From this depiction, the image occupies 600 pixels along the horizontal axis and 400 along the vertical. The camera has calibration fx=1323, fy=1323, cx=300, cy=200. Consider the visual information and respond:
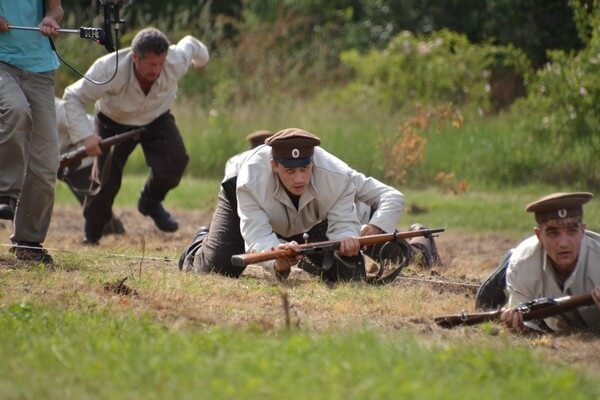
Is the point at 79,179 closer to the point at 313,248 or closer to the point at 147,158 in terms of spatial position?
the point at 147,158

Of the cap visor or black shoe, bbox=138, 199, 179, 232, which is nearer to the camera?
the cap visor

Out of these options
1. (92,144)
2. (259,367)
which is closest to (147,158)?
(92,144)

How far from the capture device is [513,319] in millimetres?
8008

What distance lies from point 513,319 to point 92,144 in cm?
537

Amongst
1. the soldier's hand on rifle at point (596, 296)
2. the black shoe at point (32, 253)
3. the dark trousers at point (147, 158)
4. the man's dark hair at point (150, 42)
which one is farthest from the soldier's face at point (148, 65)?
the soldier's hand on rifle at point (596, 296)

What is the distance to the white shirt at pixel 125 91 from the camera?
12.3 m

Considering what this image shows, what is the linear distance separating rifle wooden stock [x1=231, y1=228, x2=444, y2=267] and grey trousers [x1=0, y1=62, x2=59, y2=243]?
64.8 inches

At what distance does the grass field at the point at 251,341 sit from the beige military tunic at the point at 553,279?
0.78ft

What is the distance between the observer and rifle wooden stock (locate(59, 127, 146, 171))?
12.5m

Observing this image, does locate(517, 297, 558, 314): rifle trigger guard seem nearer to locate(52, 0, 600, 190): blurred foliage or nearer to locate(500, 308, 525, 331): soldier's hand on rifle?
locate(500, 308, 525, 331): soldier's hand on rifle

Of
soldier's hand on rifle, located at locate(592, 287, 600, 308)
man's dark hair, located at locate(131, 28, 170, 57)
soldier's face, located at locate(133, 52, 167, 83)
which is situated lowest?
soldier's hand on rifle, located at locate(592, 287, 600, 308)

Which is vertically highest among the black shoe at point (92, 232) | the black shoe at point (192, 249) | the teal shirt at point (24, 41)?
the teal shirt at point (24, 41)

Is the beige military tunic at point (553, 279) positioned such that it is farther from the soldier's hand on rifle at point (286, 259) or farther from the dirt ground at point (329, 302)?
the soldier's hand on rifle at point (286, 259)

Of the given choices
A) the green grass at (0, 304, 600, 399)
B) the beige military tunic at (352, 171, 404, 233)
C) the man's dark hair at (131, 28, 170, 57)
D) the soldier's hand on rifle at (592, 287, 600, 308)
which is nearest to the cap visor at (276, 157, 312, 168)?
the beige military tunic at (352, 171, 404, 233)
